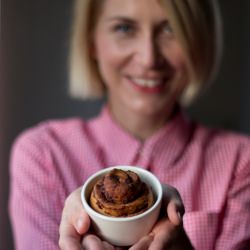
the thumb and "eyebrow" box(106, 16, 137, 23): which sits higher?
"eyebrow" box(106, 16, 137, 23)

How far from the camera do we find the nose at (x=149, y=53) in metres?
0.49

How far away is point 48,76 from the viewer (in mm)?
586

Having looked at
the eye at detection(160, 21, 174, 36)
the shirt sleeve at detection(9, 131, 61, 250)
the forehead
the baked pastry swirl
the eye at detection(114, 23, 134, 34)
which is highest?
the forehead

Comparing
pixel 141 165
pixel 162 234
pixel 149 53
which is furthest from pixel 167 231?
pixel 149 53

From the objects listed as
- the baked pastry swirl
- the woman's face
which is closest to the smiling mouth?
the woman's face

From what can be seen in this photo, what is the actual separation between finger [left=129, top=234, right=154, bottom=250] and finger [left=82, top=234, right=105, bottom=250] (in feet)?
0.07

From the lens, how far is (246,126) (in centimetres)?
64

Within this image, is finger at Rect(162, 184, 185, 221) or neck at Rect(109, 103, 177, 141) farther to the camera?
neck at Rect(109, 103, 177, 141)

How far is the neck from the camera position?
0.54 m

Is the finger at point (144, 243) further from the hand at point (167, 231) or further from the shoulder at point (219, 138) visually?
the shoulder at point (219, 138)

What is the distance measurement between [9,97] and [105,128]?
0.37 ft

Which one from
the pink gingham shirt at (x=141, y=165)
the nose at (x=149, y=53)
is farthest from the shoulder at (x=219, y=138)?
the nose at (x=149, y=53)

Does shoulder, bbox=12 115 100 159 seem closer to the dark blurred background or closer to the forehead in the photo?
the dark blurred background

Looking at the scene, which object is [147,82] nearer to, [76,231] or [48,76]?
[48,76]
